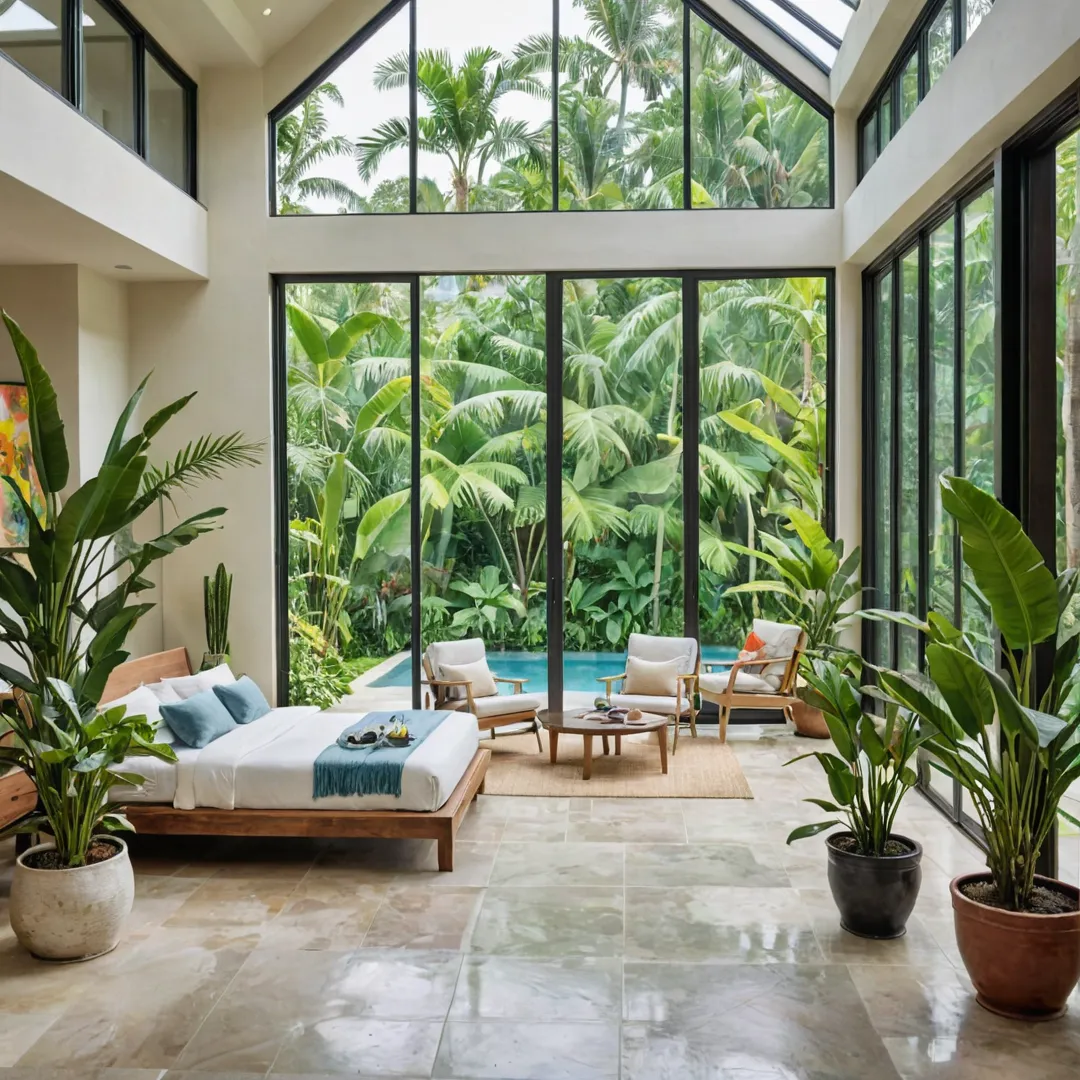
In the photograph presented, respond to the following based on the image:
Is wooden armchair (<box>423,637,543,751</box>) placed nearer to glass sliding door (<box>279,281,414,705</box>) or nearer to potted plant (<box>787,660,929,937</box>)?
glass sliding door (<box>279,281,414,705</box>)

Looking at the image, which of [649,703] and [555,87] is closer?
[649,703]

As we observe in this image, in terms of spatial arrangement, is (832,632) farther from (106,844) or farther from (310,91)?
(310,91)

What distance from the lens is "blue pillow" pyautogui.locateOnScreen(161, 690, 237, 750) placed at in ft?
17.8

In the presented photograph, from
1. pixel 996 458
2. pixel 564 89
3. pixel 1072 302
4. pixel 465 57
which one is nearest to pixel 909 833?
pixel 996 458

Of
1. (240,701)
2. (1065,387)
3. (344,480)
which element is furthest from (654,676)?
(1065,387)

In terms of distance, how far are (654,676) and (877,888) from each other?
3535 mm

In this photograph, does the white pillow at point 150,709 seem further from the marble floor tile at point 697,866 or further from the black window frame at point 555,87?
the black window frame at point 555,87

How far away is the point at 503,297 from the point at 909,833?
4814mm

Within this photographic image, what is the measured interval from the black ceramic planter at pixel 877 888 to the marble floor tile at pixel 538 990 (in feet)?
3.12

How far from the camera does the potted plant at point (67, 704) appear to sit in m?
3.91

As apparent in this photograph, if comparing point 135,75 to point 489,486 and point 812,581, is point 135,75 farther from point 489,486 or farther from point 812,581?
point 812,581

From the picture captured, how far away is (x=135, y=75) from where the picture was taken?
6.91 meters

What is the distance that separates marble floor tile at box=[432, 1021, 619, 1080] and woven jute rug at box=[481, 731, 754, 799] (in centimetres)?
288

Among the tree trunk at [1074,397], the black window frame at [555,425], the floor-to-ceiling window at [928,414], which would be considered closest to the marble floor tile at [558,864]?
the floor-to-ceiling window at [928,414]
